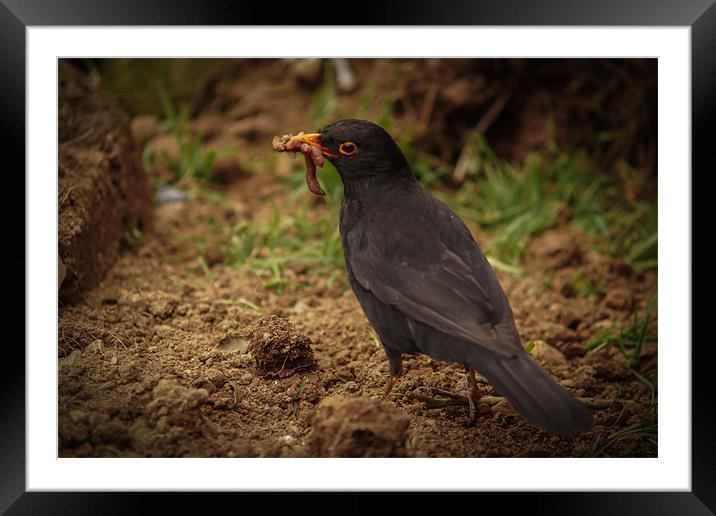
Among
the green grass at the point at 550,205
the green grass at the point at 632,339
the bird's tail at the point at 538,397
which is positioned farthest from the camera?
the green grass at the point at 550,205

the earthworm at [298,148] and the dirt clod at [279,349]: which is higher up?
the earthworm at [298,148]

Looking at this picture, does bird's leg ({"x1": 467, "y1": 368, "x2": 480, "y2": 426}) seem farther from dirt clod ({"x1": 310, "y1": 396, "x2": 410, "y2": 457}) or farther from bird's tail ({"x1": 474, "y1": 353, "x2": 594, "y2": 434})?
dirt clod ({"x1": 310, "y1": 396, "x2": 410, "y2": 457})

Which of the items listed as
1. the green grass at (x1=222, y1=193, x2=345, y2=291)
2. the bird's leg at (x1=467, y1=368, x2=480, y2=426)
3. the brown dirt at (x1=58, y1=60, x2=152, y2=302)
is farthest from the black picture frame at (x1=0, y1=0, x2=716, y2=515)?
the green grass at (x1=222, y1=193, x2=345, y2=291)

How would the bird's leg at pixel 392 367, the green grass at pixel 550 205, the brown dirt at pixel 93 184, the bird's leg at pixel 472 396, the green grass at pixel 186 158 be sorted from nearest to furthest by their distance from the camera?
the bird's leg at pixel 472 396
the bird's leg at pixel 392 367
the brown dirt at pixel 93 184
the green grass at pixel 550 205
the green grass at pixel 186 158

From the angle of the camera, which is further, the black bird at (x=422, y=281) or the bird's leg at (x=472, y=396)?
the bird's leg at (x=472, y=396)

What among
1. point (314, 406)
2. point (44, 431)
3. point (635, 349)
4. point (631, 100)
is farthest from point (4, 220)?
point (631, 100)

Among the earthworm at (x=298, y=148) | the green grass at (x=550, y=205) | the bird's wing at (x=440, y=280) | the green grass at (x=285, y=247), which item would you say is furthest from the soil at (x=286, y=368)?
the earthworm at (x=298, y=148)

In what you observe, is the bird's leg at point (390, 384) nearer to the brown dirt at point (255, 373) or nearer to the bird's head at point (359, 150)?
the brown dirt at point (255, 373)
